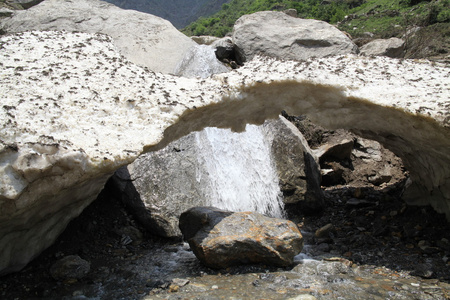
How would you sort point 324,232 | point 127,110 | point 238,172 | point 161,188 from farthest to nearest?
point 238,172 < point 161,188 < point 324,232 < point 127,110

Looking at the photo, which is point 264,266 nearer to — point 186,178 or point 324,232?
point 324,232

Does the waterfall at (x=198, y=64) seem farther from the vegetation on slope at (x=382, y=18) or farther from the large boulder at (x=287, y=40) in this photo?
the vegetation on slope at (x=382, y=18)

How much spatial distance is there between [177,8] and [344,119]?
257 feet

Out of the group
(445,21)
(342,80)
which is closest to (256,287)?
(342,80)

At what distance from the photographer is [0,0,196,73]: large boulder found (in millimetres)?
10258

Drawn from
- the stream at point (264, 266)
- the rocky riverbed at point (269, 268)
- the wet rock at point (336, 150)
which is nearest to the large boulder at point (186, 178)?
the stream at point (264, 266)

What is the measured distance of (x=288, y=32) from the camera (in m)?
11.1

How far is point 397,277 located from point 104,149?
10.8 ft

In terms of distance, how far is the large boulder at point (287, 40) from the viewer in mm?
10672

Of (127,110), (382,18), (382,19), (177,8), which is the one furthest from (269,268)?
(177,8)

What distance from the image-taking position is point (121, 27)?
1126 cm

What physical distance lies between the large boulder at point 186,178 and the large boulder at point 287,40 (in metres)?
3.60

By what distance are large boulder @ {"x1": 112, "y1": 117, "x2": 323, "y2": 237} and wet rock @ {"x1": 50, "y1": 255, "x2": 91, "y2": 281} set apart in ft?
4.70

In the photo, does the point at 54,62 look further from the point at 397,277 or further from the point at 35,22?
the point at 35,22
